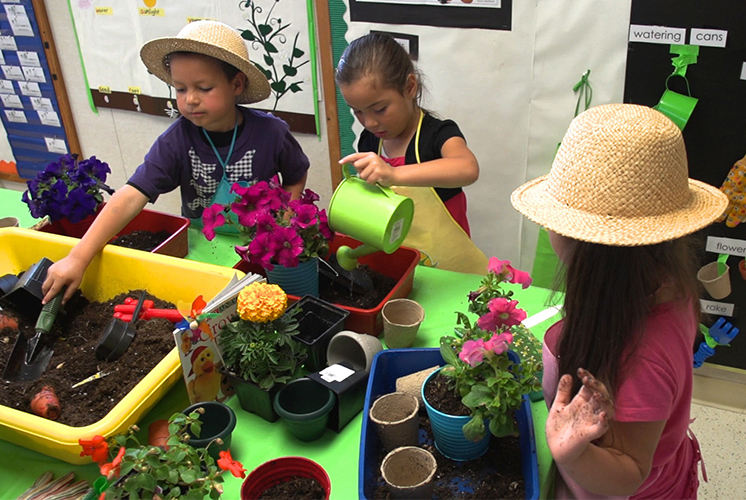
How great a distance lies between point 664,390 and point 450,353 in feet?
1.02

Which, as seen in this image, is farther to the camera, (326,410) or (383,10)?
(383,10)

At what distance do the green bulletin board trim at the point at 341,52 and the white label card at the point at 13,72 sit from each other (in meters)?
1.83

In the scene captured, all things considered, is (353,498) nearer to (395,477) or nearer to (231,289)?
(395,477)

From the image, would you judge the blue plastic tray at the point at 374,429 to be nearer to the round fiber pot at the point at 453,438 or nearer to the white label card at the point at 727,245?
the round fiber pot at the point at 453,438

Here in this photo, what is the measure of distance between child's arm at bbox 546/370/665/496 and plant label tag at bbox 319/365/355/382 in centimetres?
36

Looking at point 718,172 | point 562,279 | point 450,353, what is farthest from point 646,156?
point 718,172

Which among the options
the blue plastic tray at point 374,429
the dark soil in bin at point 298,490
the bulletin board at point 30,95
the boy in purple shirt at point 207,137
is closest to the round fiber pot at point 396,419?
the blue plastic tray at point 374,429

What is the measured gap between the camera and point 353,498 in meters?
0.87

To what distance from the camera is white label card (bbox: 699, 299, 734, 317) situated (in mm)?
1941

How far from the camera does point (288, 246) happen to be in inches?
44.8

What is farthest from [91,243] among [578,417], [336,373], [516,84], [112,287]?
[516,84]

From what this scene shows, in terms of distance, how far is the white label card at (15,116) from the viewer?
3.11 m

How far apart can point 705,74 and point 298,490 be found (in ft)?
5.30

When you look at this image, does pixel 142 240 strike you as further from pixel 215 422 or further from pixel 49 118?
pixel 49 118
